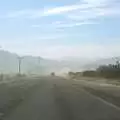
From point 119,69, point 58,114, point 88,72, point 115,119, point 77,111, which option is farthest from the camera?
point 88,72

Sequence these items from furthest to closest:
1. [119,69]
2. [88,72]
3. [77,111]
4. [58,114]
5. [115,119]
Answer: [88,72]
[119,69]
[77,111]
[58,114]
[115,119]

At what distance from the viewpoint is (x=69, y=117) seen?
1786 centimetres

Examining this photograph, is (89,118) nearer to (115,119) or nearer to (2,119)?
(115,119)

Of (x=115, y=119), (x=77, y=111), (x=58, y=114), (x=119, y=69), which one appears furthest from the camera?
(x=119, y=69)

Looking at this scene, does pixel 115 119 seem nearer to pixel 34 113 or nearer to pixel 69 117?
pixel 69 117

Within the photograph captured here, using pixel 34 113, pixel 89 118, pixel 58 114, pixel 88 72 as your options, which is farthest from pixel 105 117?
pixel 88 72

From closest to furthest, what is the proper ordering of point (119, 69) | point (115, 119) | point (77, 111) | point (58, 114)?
point (115, 119) < point (58, 114) < point (77, 111) < point (119, 69)

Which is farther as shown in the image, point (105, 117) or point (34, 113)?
point (34, 113)

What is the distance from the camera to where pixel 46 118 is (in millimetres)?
17312

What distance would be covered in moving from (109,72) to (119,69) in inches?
128

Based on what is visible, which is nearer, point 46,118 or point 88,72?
point 46,118

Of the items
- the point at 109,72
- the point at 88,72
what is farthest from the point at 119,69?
the point at 88,72

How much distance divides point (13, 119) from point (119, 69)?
357ft

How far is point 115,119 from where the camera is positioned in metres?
16.9
